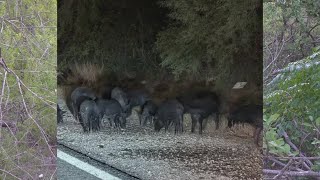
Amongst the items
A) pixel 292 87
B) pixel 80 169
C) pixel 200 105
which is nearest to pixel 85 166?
pixel 80 169

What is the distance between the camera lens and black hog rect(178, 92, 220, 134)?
5.98 ft

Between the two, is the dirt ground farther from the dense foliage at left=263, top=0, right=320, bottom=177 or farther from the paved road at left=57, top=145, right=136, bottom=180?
the dense foliage at left=263, top=0, right=320, bottom=177

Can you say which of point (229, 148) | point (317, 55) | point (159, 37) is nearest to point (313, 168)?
point (317, 55)

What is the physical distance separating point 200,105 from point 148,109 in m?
0.22

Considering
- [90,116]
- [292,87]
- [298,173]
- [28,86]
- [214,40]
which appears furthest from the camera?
[28,86]

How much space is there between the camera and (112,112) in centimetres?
189

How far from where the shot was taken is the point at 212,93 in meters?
1.82

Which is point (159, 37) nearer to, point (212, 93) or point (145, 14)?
point (145, 14)

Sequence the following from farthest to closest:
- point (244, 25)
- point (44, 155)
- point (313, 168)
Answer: point (44, 155) < point (313, 168) < point (244, 25)

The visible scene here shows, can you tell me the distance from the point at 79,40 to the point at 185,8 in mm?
464

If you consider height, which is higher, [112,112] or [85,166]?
[112,112]

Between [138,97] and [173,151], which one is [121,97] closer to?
[138,97]

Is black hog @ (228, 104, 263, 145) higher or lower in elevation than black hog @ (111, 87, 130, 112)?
lower

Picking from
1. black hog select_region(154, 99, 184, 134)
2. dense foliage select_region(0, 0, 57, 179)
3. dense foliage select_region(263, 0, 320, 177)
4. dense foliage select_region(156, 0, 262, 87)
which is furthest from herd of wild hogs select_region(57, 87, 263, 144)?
dense foliage select_region(0, 0, 57, 179)
